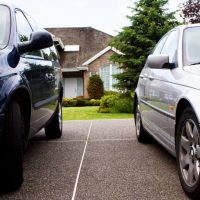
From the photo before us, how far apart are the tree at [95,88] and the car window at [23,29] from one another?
25.0 meters

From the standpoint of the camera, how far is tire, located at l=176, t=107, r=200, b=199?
11.5 feet

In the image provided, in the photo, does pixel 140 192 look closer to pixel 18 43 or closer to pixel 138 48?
pixel 18 43

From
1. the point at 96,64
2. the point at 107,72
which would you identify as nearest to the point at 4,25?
the point at 96,64

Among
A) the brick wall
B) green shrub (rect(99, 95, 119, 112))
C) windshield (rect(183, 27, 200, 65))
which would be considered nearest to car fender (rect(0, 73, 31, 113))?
windshield (rect(183, 27, 200, 65))

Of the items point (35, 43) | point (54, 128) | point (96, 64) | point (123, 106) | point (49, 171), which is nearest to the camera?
point (35, 43)

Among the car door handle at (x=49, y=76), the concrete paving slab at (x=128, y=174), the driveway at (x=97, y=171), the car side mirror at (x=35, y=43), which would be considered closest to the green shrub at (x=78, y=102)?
the driveway at (x=97, y=171)

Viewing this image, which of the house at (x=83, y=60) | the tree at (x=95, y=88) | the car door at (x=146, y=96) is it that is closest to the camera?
the car door at (x=146, y=96)

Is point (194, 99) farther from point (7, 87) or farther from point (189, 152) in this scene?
point (7, 87)

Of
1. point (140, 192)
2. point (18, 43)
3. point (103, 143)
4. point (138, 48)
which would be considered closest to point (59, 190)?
point (140, 192)

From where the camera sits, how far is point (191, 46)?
4699 mm

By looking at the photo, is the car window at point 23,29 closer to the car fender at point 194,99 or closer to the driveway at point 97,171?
the driveway at point 97,171

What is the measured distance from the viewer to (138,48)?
2011 cm

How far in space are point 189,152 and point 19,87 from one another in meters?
1.68

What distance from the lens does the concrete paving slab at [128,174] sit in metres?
3.87
